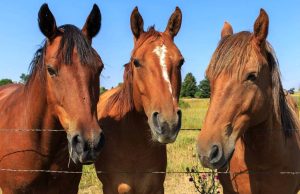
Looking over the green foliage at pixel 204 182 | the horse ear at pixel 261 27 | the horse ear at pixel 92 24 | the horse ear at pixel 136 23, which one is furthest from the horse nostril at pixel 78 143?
the horse ear at pixel 261 27

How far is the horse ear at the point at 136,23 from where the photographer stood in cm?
391

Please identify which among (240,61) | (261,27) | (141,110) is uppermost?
(261,27)

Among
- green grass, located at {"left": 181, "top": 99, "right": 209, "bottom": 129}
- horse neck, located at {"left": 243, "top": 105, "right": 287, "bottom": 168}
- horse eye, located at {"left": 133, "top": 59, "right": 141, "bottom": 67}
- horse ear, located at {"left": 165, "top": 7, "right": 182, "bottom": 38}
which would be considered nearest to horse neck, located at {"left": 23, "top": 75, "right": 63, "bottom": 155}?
horse eye, located at {"left": 133, "top": 59, "right": 141, "bottom": 67}

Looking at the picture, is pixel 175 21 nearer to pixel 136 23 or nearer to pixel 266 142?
pixel 136 23

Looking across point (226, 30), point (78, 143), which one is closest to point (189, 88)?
point (226, 30)

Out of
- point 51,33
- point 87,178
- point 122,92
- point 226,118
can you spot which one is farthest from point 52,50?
point 87,178

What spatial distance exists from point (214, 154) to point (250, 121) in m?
0.53

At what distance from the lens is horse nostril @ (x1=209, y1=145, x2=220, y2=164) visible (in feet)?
8.96

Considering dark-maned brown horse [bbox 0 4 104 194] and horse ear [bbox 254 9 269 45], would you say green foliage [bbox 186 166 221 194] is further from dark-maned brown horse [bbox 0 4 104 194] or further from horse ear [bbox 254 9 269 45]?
horse ear [bbox 254 9 269 45]

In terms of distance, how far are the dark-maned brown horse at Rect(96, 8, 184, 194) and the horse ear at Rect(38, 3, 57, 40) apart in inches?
33.2

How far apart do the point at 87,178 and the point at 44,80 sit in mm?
4637

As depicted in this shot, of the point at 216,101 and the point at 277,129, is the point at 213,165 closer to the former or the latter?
the point at 216,101

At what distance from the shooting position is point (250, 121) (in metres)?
3.05

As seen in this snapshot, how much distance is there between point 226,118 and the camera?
2881 mm
